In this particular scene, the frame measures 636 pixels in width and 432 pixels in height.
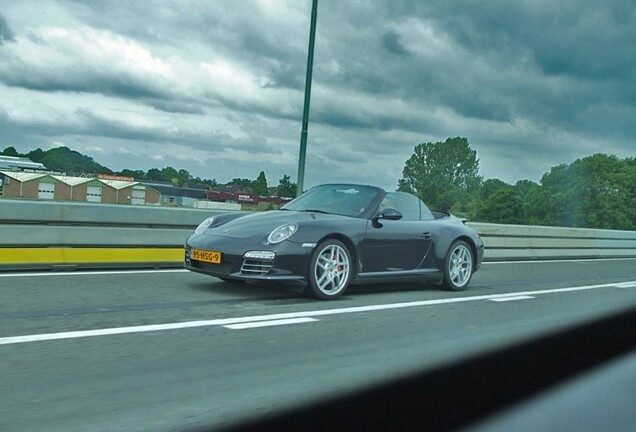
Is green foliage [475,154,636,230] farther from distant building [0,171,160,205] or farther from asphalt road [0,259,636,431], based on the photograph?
distant building [0,171,160,205]

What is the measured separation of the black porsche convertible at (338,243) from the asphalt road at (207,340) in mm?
278

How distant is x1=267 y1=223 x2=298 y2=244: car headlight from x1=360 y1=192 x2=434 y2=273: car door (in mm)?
939

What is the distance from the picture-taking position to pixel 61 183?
713cm

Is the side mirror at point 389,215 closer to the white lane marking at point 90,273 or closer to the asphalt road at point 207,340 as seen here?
the asphalt road at point 207,340

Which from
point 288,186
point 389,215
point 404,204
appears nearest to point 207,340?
point 389,215

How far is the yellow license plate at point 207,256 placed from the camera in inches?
275

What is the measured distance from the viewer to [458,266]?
9.13 m

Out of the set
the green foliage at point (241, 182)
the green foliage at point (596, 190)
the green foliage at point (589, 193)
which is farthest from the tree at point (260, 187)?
the green foliage at point (596, 190)

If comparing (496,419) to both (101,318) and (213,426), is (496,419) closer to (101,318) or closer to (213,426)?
(213,426)

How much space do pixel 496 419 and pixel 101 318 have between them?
3274mm

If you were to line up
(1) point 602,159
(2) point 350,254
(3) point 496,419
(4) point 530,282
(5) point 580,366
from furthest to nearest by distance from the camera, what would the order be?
(1) point 602,159 < (4) point 530,282 < (2) point 350,254 < (5) point 580,366 < (3) point 496,419

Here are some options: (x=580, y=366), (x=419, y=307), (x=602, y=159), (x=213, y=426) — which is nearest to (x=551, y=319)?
(x=419, y=307)

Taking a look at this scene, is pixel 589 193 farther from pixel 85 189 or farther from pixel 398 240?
pixel 85 189

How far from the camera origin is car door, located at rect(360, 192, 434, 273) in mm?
7777
